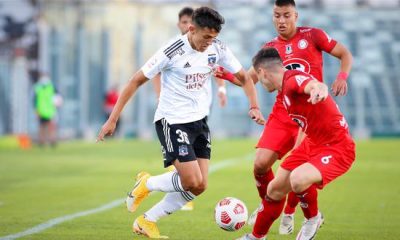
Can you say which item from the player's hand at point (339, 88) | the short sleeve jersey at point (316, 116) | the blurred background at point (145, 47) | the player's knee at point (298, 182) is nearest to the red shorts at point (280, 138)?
the player's hand at point (339, 88)

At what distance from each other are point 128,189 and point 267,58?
7.38 meters

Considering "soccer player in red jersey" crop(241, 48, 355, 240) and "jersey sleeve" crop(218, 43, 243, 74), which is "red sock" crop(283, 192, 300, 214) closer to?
"soccer player in red jersey" crop(241, 48, 355, 240)

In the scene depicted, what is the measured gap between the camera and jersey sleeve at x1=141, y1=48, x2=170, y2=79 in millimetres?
8969

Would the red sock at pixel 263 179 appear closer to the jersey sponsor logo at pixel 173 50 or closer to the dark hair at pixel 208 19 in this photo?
the jersey sponsor logo at pixel 173 50

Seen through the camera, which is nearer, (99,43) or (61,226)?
(61,226)

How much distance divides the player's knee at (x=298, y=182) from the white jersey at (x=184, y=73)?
5.37ft

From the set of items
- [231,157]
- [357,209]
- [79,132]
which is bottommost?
[79,132]

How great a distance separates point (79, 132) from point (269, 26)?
968 centimetres

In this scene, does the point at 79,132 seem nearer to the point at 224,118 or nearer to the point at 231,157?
the point at 224,118

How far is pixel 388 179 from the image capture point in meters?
17.3

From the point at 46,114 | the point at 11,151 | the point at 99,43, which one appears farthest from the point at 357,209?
the point at 99,43

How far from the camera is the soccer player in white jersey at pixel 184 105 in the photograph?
8.98m

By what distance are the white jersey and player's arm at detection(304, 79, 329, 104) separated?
168 cm

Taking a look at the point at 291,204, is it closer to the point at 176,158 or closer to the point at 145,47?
the point at 176,158
